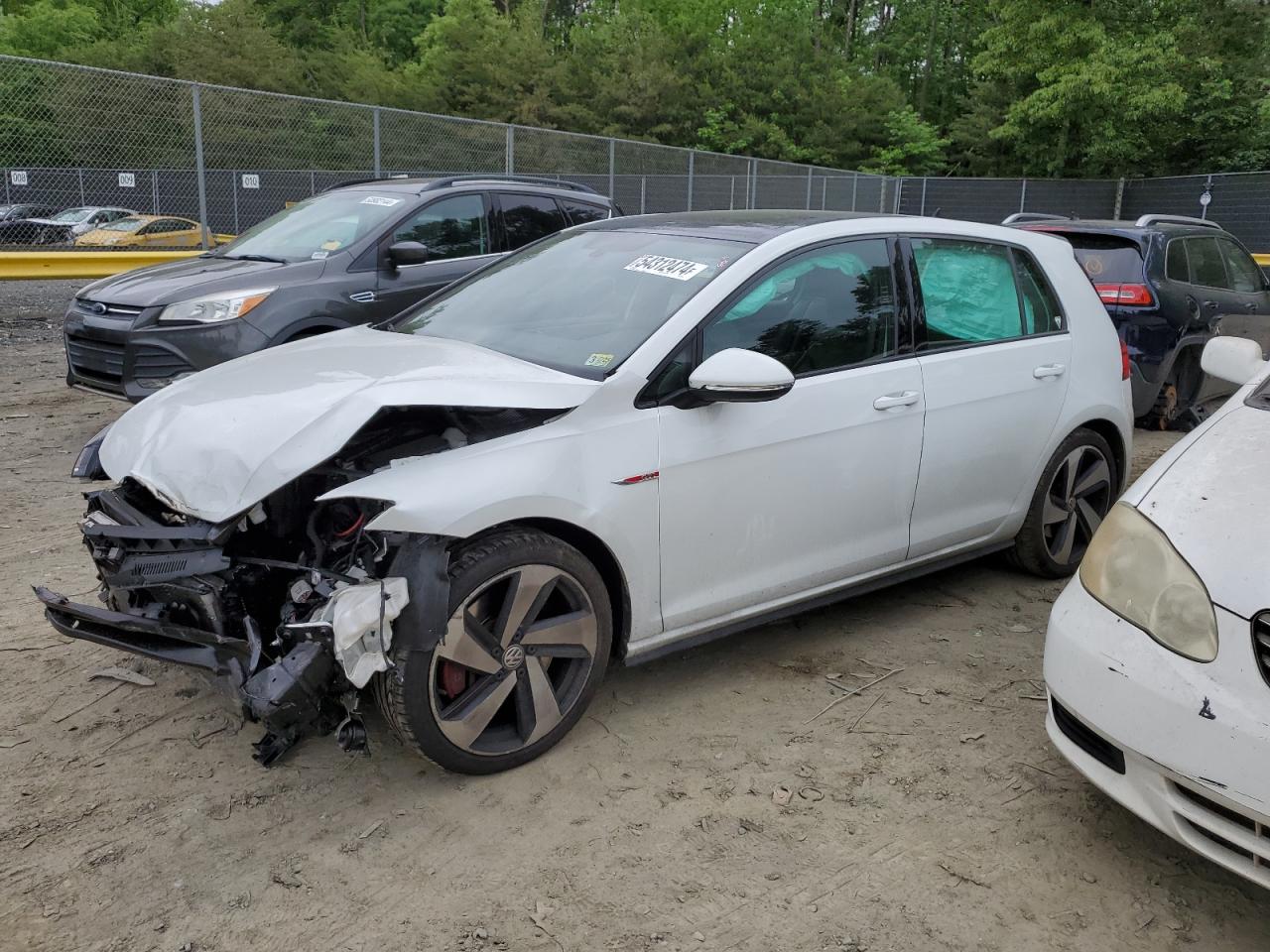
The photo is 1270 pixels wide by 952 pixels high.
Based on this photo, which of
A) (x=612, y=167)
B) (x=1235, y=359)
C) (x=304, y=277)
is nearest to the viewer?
(x=1235, y=359)

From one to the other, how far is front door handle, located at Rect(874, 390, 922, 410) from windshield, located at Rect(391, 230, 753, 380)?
0.75 metres

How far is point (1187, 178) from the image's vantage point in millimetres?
24812

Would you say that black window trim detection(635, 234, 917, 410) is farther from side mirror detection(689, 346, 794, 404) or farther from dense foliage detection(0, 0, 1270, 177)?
dense foliage detection(0, 0, 1270, 177)

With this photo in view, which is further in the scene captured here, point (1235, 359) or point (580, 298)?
point (580, 298)

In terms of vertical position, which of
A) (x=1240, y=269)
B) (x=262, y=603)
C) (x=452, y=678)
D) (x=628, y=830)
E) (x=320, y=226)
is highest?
(x=320, y=226)

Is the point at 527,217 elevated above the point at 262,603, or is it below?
above

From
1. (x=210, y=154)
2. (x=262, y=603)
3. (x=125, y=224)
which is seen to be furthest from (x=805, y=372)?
(x=125, y=224)

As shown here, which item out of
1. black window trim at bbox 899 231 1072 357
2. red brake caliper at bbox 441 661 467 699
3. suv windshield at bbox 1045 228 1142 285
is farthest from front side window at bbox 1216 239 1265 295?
red brake caliper at bbox 441 661 467 699

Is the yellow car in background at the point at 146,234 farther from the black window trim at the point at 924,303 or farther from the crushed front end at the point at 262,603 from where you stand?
the black window trim at the point at 924,303

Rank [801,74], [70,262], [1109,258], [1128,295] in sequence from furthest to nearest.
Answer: [801,74]
[70,262]
[1109,258]
[1128,295]

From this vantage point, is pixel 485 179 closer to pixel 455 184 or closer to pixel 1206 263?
pixel 455 184

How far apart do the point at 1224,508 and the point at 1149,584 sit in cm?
28

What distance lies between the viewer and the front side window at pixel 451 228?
24.0 feet

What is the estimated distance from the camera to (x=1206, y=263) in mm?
8234
